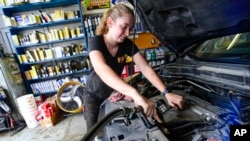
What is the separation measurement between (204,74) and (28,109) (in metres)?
3.11

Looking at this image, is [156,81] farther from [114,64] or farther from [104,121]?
[104,121]

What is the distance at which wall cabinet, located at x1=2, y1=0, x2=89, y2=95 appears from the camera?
3666mm

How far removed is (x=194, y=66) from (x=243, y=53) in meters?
0.36

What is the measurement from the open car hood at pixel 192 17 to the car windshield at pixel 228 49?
22 centimetres

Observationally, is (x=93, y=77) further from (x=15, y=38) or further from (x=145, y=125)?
(x=15, y=38)

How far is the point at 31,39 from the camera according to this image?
3.74m

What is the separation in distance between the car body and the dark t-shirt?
174 mm

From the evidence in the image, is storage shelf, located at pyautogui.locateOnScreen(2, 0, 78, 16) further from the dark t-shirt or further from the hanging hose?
the hanging hose

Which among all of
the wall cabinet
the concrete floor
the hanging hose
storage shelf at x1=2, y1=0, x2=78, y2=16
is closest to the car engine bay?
the hanging hose

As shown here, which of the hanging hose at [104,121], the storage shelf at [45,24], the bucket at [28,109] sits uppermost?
the storage shelf at [45,24]

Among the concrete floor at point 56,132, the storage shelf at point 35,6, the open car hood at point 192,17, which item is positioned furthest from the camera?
the storage shelf at point 35,6

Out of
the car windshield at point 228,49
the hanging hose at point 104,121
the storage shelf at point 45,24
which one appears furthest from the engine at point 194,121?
the storage shelf at point 45,24

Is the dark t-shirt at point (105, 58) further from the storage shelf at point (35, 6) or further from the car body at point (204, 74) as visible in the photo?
the storage shelf at point (35, 6)

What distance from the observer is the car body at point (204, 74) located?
0.91 metres
